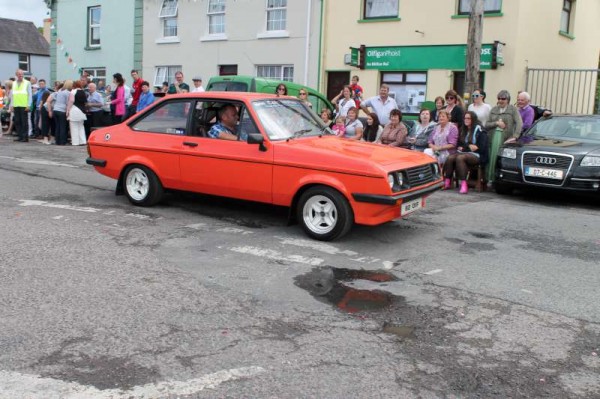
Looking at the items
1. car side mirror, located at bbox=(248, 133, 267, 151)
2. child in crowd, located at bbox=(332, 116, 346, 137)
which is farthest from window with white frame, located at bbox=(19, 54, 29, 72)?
car side mirror, located at bbox=(248, 133, 267, 151)

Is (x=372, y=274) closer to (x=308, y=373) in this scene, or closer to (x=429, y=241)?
(x=429, y=241)

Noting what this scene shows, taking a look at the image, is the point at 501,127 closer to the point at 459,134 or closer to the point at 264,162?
the point at 459,134

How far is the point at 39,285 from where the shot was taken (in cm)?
514

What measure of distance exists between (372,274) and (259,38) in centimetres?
1748

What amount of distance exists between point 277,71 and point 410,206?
15.7 meters

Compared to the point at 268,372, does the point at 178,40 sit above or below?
above

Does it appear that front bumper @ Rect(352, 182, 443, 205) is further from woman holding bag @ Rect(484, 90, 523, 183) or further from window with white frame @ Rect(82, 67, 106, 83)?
window with white frame @ Rect(82, 67, 106, 83)

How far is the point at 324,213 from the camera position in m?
6.91

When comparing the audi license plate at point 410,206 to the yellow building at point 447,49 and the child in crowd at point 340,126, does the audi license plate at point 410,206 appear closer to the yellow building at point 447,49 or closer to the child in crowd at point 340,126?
the child in crowd at point 340,126

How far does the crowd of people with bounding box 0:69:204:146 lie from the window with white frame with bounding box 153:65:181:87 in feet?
20.6

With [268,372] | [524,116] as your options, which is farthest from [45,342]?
[524,116]

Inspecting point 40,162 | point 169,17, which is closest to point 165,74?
point 169,17

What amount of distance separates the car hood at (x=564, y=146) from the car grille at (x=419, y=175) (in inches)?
147

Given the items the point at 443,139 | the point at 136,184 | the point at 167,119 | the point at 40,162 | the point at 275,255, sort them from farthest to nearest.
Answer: the point at 40,162 → the point at 443,139 → the point at 136,184 → the point at 167,119 → the point at 275,255
